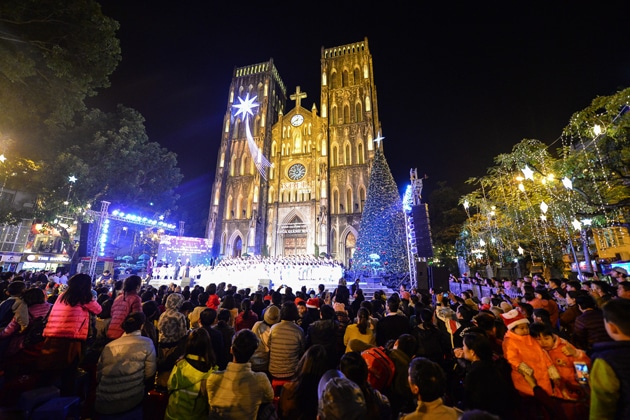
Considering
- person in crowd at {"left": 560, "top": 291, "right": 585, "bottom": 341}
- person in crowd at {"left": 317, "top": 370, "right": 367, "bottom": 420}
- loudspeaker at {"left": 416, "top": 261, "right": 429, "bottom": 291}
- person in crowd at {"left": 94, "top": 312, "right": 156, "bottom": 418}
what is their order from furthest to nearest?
loudspeaker at {"left": 416, "top": 261, "right": 429, "bottom": 291}
person in crowd at {"left": 560, "top": 291, "right": 585, "bottom": 341}
person in crowd at {"left": 94, "top": 312, "right": 156, "bottom": 418}
person in crowd at {"left": 317, "top": 370, "right": 367, "bottom": 420}

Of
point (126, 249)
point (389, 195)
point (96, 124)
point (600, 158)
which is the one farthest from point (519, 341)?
point (126, 249)

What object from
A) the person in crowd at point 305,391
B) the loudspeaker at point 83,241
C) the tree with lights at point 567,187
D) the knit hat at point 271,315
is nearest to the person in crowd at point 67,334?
the knit hat at point 271,315

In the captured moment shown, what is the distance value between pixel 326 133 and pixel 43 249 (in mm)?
29421

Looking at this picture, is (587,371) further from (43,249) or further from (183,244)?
(43,249)

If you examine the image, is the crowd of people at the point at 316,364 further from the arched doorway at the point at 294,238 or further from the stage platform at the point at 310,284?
the arched doorway at the point at 294,238

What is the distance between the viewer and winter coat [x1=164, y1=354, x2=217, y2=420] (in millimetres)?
2168

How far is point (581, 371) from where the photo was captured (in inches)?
92.4

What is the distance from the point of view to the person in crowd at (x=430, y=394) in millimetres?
1576

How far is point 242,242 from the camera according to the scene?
29344mm

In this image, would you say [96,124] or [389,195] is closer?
[389,195]

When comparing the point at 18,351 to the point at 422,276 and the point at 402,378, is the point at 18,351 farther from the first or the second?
the point at 422,276

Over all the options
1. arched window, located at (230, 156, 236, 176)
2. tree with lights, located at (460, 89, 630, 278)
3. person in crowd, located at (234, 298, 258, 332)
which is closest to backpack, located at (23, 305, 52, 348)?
person in crowd, located at (234, 298, 258, 332)

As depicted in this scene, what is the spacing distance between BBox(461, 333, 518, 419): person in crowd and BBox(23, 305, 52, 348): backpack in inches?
196

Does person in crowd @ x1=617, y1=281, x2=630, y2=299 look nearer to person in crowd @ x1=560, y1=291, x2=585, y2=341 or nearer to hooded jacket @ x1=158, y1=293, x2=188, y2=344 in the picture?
person in crowd @ x1=560, y1=291, x2=585, y2=341
